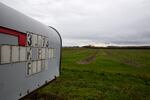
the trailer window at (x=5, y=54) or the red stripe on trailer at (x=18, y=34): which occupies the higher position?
the red stripe on trailer at (x=18, y=34)

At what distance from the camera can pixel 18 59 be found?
5.43 meters

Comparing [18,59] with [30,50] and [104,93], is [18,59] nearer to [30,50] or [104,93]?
[30,50]

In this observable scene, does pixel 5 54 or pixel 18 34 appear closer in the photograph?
pixel 5 54

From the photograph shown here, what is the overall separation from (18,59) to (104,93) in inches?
269

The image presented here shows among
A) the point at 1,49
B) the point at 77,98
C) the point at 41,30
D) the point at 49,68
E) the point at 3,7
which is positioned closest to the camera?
the point at 1,49

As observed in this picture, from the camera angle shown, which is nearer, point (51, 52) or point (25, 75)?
point (25, 75)

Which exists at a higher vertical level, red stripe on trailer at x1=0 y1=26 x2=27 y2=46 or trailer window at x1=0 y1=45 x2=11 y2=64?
red stripe on trailer at x1=0 y1=26 x2=27 y2=46

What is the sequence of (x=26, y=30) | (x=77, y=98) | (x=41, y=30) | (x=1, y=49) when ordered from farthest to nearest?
1. (x=77, y=98)
2. (x=41, y=30)
3. (x=26, y=30)
4. (x=1, y=49)

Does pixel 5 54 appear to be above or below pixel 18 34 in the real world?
below

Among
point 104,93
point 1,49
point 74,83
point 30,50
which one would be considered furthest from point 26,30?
point 74,83

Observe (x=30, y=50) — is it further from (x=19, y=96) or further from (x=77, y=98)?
(x=77, y=98)

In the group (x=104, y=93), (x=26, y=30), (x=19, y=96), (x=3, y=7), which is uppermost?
(x=3, y=7)

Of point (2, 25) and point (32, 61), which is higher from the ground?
point (2, 25)

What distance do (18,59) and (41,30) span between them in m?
2.39
